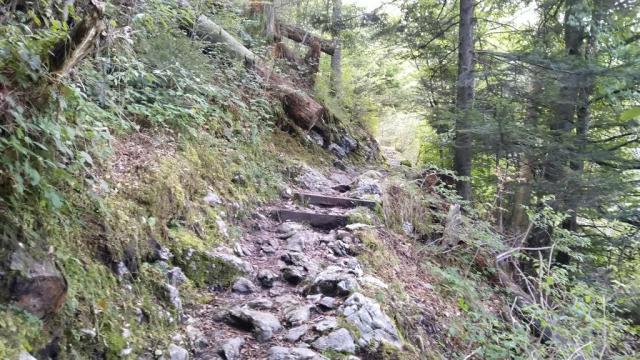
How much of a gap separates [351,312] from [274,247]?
1460mm

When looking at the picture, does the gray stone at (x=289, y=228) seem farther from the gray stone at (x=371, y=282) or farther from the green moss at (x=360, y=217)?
the gray stone at (x=371, y=282)

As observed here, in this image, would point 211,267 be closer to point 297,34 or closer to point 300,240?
point 300,240

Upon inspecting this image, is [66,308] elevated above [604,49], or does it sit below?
below

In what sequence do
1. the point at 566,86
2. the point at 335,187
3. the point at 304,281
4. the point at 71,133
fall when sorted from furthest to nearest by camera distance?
the point at 566,86 → the point at 335,187 → the point at 304,281 → the point at 71,133

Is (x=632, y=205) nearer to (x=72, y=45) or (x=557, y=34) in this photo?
(x=557, y=34)

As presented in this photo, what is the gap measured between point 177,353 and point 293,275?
1.46 metres

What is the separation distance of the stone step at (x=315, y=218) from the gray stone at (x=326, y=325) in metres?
2.30

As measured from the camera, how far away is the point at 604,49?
27.7 ft

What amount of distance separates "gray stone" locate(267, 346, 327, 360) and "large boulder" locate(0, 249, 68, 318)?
4.17 feet

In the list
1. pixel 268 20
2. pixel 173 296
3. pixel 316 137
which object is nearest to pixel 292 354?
pixel 173 296

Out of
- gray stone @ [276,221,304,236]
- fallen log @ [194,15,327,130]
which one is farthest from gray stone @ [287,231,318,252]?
fallen log @ [194,15,327,130]

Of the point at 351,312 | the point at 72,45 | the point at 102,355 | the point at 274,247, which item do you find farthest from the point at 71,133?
the point at 274,247

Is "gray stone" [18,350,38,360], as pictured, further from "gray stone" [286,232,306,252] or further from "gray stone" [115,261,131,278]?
"gray stone" [286,232,306,252]

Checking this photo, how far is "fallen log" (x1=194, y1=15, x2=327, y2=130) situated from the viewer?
23.3ft
